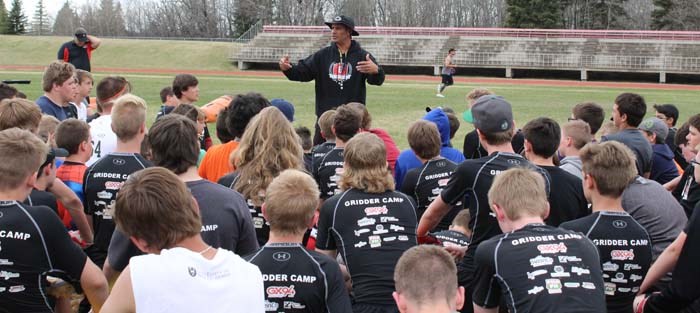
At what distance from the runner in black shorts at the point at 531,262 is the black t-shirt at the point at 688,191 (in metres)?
2.44

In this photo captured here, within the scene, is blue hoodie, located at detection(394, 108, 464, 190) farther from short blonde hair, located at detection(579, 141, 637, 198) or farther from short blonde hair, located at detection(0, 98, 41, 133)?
short blonde hair, located at detection(0, 98, 41, 133)

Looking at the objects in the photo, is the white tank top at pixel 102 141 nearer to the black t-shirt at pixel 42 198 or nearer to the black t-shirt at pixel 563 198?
the black t-shirt at pixel 42 198

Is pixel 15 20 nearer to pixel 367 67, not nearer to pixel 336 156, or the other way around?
pixel 367 67

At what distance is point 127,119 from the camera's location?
5293mm

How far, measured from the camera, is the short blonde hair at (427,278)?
118 inches

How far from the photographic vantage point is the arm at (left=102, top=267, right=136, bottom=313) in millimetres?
2988

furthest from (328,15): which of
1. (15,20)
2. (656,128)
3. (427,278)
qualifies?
(427,278)

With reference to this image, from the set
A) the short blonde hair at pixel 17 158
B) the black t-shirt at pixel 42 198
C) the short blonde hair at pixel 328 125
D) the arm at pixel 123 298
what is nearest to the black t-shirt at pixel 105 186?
the black t-shirt at pixel 42 198

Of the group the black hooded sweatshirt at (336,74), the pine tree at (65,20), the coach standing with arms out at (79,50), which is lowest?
the black hooded sweatshirt at (336,74)

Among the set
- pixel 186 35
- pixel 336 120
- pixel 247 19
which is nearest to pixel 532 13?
pixel 247 19

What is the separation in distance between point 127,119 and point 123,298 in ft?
8.39

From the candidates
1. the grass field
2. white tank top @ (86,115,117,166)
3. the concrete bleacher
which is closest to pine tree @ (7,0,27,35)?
the grass field

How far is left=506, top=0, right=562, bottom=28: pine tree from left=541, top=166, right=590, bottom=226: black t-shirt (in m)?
64.9

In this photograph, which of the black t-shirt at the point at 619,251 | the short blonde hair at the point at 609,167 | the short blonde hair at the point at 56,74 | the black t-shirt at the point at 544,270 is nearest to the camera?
the black t-shirt at the point at 544,270
